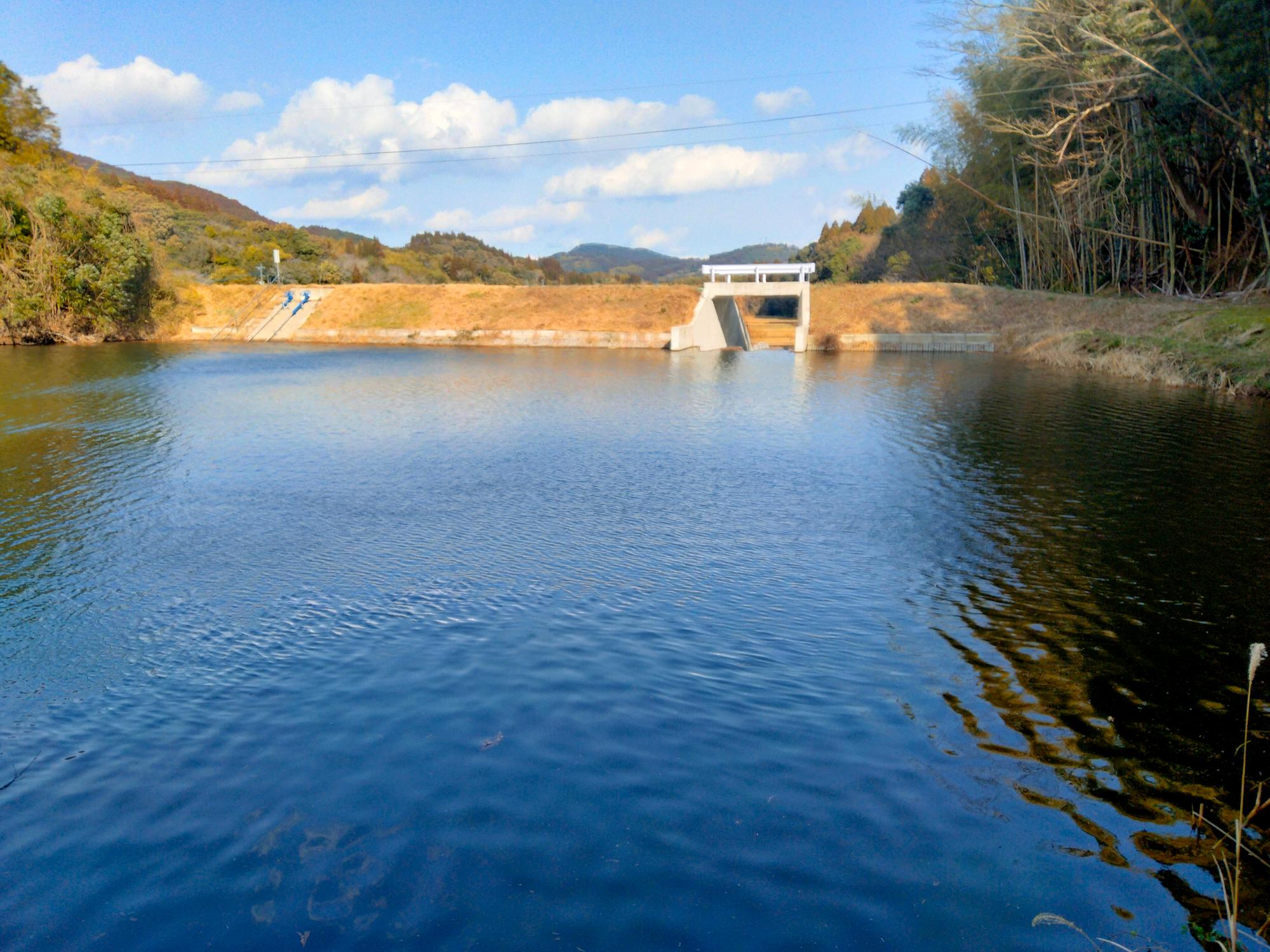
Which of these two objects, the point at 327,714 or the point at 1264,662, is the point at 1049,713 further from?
the point at 327,714

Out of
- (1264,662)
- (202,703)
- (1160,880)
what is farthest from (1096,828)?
(202,703)

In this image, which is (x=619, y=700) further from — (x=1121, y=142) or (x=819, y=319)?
(x=819, y=319)

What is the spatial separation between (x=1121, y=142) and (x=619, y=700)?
110ft

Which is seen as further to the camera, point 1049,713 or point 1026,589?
point 1026,589

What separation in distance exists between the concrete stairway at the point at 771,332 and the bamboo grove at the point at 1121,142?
36.7 feet

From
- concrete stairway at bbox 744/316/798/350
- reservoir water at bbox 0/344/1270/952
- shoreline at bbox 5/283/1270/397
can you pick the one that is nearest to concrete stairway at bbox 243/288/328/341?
shoreline at bbox 5/283/1270/397

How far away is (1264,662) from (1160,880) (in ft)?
12.5

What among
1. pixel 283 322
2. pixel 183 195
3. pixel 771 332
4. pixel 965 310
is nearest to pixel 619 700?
pixel 965 310

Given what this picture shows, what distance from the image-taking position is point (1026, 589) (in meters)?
7.98

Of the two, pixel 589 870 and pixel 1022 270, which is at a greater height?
pixel 1022 270

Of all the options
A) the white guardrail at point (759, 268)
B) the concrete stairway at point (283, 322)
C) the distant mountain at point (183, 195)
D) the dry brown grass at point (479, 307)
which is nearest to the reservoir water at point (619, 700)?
the white guardrail at point (759, 268)

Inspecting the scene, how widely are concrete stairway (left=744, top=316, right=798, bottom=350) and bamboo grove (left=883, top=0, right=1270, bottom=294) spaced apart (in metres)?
11.2

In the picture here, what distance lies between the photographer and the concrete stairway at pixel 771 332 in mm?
42125

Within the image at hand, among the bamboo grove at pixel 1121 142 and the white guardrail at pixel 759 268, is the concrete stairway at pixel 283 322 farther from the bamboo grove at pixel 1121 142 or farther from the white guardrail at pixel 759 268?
the bamboo grove at pixel 1121 142
